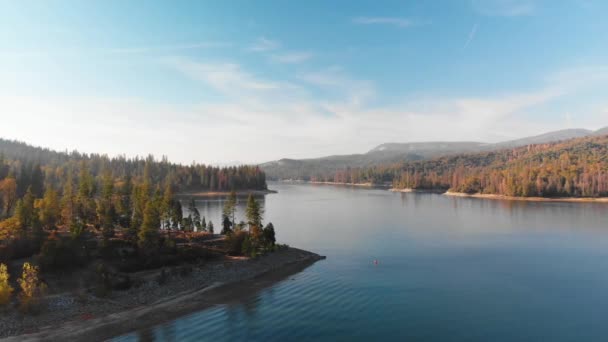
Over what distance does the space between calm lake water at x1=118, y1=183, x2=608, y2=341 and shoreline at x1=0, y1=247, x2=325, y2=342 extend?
6.79 ft

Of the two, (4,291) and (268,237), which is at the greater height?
(268,237)

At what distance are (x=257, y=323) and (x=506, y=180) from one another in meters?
190

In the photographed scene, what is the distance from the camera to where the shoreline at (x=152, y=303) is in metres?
30.4

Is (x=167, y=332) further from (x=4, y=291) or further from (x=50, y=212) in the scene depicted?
(x=50, y=212)

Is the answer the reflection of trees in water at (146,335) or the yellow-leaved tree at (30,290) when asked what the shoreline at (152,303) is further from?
the yellow-leaved tree at (30,290)

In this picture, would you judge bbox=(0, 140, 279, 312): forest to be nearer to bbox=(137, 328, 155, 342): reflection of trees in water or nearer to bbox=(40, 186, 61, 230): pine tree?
bbox=(40, 186, 61, 230): pine tree

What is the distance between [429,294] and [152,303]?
2952cm

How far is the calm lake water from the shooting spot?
102 feet

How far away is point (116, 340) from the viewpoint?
2953 centimetres

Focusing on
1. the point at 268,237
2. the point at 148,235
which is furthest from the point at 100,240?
the point at 268,237

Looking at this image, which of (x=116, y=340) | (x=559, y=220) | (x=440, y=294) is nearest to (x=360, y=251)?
(x=440, y=294)

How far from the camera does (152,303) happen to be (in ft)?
121

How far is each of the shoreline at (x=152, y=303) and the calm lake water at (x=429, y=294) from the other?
207 cm

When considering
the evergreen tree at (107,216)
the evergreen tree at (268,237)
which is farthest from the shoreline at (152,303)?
the evergreen tree at (107,216)
